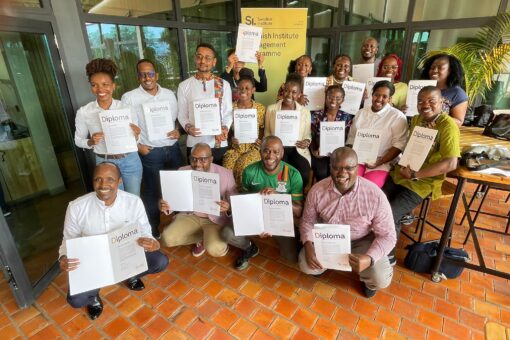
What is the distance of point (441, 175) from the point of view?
264 centimetres

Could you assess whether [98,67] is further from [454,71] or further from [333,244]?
[454,71]

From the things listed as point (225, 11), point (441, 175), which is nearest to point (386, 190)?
point (441, 175)

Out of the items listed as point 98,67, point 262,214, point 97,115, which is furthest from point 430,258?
point 98,67

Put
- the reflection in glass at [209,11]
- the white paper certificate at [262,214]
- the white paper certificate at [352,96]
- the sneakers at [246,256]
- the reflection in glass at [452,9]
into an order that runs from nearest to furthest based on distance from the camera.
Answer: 1. the white paper certificate at [262,214]
2. the sneakers at [246,256]
3. the white paper certificate at [352,96]
4. the reflection in glass at [452,9]
5. the reflection in glass at [209,11]

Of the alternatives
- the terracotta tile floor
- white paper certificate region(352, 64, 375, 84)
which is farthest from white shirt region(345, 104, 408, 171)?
the terracotta tile floor

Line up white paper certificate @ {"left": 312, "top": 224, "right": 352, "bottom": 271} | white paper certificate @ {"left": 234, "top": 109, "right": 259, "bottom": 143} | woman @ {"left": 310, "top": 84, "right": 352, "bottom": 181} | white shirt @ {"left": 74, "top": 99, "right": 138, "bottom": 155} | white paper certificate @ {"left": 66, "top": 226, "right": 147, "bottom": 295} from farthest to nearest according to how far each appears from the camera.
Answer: woman @ {"left": 310, "top": 84, "right": 352, "bottom": 181} → white paper certificate @ {"left": 234, "top": 109, "right": 259, "bottom": 143} → white shirt @ {"left": 74, "top": 99, "right": 138, "bottom": 155} → white paper certificate @ {"left": 312, "top": 224, "right": 352, "bottom": 271} → white paper certificate @ {"left": 66, "top": 226, "right": 147, "bottom": 295}

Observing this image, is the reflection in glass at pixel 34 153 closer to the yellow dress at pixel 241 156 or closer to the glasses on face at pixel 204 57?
the glasses on face at pixel 204 57

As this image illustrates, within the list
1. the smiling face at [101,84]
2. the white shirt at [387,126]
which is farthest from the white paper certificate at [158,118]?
the white shirt at [387,126]

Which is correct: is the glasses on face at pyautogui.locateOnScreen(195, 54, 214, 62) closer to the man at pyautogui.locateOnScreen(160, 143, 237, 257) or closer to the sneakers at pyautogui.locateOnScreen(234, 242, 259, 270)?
the man at pyautogui.locateOnScreen(160, 143, 237, 257)

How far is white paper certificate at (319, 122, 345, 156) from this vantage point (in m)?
3.28

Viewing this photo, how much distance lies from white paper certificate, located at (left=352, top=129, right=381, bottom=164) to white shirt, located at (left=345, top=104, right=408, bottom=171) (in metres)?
0.11

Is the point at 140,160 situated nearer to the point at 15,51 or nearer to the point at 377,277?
the point at 15,51

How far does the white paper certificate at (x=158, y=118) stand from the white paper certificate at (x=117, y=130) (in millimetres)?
285

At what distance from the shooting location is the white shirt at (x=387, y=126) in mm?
2973
